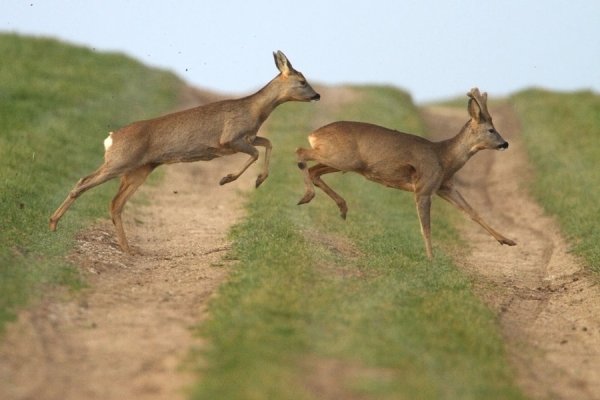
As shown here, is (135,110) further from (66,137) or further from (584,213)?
(584,213)

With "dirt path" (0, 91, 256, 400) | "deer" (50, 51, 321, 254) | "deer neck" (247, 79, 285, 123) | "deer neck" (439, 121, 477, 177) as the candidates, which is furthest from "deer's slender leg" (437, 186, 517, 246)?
"dirt path" (0, 91, 256, 400)

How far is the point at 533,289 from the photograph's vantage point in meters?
14.5

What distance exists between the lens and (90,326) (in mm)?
9875

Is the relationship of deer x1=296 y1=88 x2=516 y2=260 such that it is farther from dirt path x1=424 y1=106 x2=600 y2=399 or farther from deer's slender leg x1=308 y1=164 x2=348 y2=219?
dirt path x1=424 y1=106 x2=600 y2=399

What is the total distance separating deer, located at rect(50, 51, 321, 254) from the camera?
14.4m

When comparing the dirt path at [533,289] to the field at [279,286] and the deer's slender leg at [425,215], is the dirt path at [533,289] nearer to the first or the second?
the field at [279,286]

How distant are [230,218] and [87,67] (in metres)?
18.4

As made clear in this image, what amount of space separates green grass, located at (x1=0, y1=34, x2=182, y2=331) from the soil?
383mm

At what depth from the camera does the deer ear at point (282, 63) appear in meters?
15.6

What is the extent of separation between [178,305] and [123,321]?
2.75ft

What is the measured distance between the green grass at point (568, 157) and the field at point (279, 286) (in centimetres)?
10

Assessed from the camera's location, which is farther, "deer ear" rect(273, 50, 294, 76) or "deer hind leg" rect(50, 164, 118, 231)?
"deer ear" rect(273, 50, 294, 76)

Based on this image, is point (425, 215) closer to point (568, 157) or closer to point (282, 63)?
point (282, 63)

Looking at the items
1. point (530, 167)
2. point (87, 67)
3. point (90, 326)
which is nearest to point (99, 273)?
point (90, 326)
